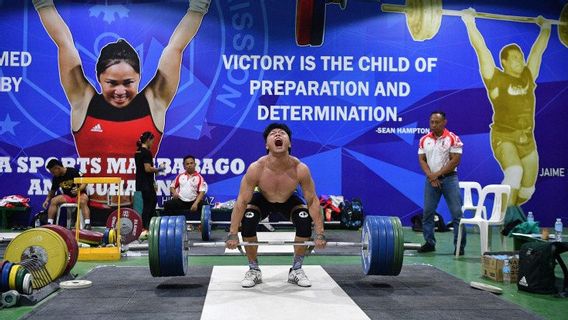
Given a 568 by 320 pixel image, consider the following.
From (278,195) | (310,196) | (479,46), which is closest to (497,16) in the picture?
(479,46)

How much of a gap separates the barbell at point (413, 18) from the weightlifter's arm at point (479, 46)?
11 cm

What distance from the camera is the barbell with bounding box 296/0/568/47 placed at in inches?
363

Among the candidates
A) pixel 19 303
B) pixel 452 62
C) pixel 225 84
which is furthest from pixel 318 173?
pixel 19 303

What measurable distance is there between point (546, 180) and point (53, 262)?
8062mm

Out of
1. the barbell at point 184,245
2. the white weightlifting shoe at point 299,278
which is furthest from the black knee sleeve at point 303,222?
the white weightlifting shoe at point 299,278

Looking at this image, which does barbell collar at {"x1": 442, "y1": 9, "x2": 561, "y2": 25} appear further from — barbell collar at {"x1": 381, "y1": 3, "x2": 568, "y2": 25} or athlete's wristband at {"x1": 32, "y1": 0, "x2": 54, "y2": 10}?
athlete's wristband at {"x1": 32, "y1": 0, "x2": 54, "y2": 10}

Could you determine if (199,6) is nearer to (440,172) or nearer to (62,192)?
(62,192)

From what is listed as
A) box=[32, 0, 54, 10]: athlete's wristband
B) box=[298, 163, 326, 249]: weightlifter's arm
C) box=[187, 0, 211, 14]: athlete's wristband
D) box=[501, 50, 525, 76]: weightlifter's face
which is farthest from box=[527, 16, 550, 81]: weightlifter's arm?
box=[32, 0, 54, 10]: athlete's wristband

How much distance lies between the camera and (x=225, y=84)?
916 centimetres

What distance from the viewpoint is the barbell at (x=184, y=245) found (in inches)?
155

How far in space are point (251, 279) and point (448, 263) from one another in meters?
2.23

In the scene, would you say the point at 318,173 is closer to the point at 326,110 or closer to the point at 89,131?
the point at 326,110

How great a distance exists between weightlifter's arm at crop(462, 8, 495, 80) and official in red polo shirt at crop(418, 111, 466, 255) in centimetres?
377

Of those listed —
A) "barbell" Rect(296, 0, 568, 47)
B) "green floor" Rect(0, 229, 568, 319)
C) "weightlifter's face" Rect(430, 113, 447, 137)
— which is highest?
"barbell" Rect(296, 0, 568, 47)
